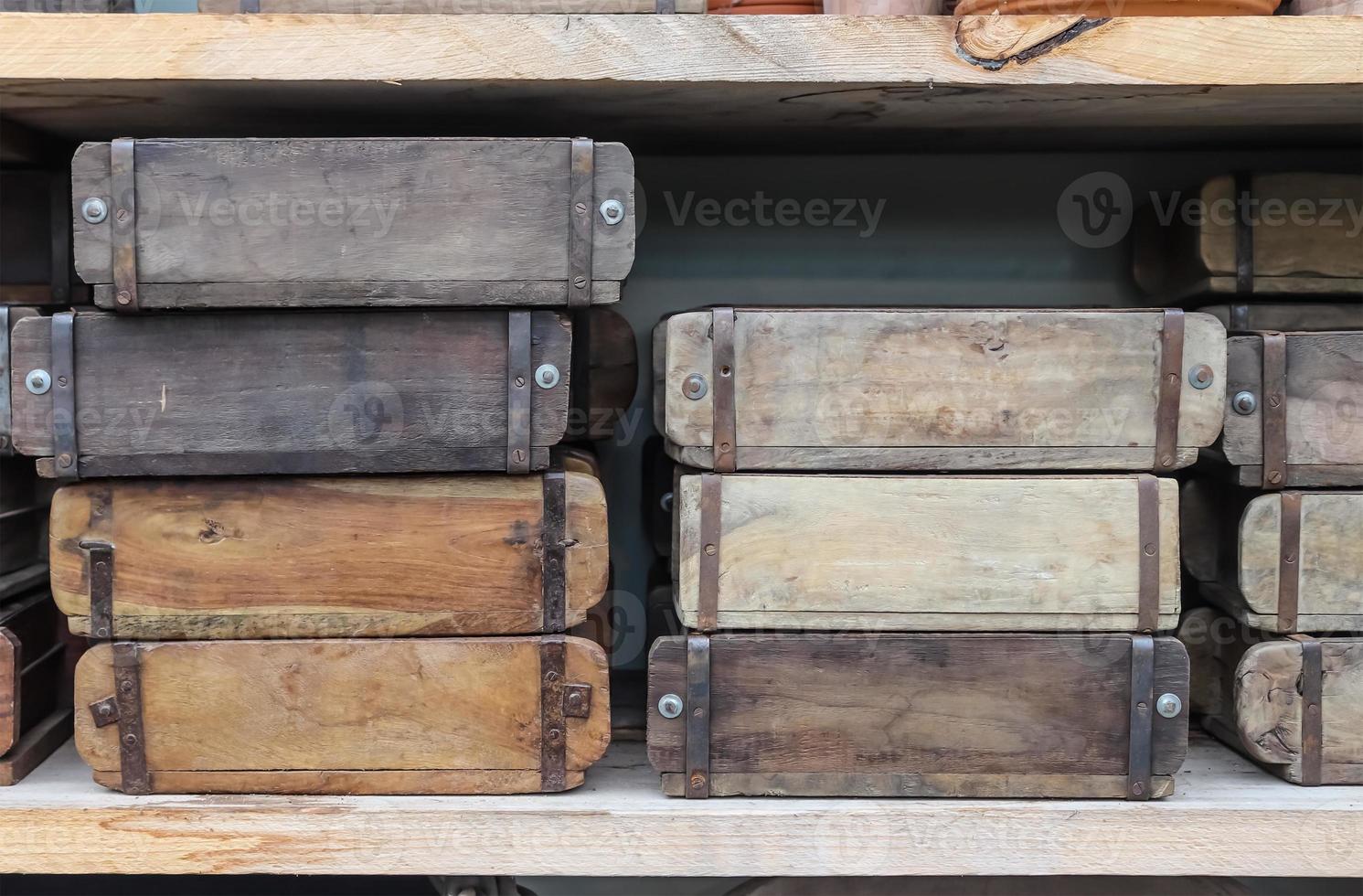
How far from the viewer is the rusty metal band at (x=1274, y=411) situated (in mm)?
856

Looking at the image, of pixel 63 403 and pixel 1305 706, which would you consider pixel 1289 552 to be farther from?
pixel 63 403

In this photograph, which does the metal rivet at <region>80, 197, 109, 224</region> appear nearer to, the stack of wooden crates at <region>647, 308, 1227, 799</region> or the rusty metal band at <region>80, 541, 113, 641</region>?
the rusty metal band at <region>80, 541, 113, 641</region>

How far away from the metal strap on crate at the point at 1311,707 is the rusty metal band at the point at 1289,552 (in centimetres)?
3

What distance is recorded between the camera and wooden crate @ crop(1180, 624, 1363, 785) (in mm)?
859

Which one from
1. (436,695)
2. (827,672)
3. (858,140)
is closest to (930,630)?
(827,672)

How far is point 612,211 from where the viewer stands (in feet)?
2.61

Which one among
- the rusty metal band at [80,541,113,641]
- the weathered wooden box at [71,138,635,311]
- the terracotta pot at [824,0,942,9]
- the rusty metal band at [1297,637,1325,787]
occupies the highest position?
the terracotta pot at [824,0,942,9]

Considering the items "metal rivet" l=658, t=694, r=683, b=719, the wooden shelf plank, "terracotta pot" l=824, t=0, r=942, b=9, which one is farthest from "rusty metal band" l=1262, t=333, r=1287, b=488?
"metal rivet" l=658, t=694, r=683, b=719

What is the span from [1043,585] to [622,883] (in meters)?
0.72

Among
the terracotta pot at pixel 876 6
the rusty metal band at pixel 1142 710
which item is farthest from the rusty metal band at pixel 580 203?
the rusty metal band at pixel 1142 710

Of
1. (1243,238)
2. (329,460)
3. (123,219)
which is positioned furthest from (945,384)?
(123,219)

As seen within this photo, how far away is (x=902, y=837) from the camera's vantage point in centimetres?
82

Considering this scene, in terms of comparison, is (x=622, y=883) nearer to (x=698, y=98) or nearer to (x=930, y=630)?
(x=930, y=630)

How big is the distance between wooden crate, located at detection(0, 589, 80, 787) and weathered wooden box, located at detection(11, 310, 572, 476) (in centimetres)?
19
